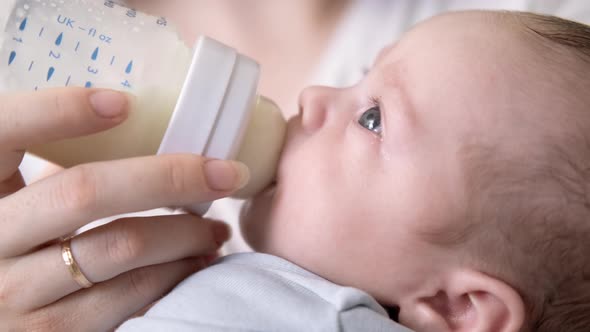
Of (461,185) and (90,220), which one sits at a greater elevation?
(461,185)

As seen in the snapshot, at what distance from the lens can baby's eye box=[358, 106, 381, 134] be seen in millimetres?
946

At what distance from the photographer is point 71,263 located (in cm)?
90

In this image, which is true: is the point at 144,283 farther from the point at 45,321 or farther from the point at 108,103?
the point at 108,103

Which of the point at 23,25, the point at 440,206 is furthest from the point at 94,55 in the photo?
the point at 440,206

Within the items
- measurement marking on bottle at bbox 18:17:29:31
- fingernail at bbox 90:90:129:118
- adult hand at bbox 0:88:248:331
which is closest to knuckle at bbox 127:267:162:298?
adult hand at bbox 0:88:248:331

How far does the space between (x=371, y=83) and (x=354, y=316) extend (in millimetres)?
408

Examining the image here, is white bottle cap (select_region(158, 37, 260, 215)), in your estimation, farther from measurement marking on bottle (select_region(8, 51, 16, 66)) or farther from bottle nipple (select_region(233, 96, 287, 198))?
measurement marking on bottle (select_region(8, 51, 16, 66))

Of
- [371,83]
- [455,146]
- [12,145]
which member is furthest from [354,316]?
[12,145]

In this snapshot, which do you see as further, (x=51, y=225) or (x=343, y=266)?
(x=343, y=266)

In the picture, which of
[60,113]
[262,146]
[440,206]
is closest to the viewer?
[60,113]

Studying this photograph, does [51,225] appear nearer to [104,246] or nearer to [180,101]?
[104,246]

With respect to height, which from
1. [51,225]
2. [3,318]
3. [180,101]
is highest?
[180,101]

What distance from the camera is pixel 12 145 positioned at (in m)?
0.83

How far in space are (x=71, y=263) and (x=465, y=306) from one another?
25.1 inches
